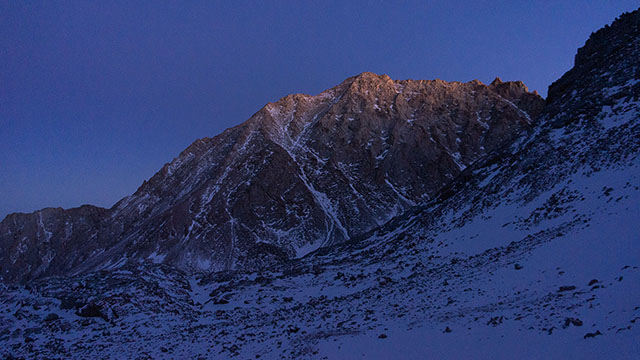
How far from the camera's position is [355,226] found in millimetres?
103438

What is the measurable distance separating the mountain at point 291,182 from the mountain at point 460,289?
59.5 metres

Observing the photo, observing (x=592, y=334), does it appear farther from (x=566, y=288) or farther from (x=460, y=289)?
(x=460, y=289)

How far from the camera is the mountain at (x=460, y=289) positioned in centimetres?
1100

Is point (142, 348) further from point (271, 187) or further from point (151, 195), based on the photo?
point (151, 195)

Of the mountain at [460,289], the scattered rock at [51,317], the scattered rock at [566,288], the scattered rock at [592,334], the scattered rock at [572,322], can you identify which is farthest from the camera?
the scattered rock at [51,317]

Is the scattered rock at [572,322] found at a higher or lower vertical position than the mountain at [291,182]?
lower

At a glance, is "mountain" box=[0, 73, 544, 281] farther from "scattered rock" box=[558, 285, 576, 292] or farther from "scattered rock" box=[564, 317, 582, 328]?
"scattered rock" box=[564, 317, 582, 328]

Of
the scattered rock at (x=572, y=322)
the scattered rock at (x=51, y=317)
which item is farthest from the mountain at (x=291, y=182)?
the scattered rock at (x=572, y=322)

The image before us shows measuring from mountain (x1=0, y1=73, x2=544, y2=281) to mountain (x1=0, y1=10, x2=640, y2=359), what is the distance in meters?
59.5

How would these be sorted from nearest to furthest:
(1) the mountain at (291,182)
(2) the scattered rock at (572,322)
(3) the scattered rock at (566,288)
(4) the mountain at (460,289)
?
(2) the scattered rock at (572,322)
(4) the mountain at (460,289)
(3) the scattered rock at (566,288)
(1) the mountain at (291,182)

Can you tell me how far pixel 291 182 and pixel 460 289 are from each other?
10188cm

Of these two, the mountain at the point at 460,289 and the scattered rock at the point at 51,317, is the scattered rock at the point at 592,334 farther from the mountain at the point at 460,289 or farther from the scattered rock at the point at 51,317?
the scattered rock at the point at 51,317

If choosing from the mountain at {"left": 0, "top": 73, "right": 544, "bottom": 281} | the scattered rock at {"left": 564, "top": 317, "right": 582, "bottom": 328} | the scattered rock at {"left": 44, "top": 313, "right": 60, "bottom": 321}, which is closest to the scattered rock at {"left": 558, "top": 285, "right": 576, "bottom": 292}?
the scattered rock at {"left": 564, "top": 317, "right": 582, "bottom": 328}

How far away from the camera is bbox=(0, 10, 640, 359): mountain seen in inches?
433
